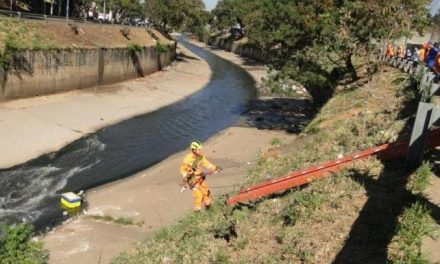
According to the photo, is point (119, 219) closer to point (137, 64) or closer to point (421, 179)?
point (421, 179)

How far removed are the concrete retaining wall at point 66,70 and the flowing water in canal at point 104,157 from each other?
21.9 feet

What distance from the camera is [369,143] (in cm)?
1255

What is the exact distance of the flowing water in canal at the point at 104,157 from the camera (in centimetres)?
1775

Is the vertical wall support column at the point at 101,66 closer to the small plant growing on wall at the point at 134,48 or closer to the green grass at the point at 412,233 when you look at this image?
the small plant growing on wall at the point at 134,48

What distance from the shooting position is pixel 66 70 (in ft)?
120

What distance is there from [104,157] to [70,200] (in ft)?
22.7

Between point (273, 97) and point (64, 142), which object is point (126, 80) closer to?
point (273, 97)

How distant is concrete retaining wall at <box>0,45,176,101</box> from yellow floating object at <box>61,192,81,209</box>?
594 inches

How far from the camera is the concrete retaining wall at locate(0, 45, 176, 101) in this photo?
103 feet

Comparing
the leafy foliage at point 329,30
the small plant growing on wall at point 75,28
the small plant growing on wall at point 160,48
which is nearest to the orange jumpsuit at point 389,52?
the leafy foliage at point 329,30

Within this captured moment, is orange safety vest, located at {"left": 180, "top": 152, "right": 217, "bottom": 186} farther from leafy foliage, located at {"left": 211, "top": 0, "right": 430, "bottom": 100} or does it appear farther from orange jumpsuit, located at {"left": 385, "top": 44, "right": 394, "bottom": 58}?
orange jumpsuit, located at {"left": 385, "top": 44, "right": 394, "bottom": 58}

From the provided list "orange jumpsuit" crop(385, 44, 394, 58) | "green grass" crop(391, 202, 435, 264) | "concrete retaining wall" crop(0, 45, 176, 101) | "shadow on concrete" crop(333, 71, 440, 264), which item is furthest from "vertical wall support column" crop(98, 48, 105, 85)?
"green grass" crop(391, 202, 435, 264)

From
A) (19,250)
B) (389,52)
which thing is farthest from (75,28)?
(19,250)

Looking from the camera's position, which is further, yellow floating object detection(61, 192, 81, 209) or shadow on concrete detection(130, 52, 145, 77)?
shadow on concrete detection(130, 52, 145, 77)
